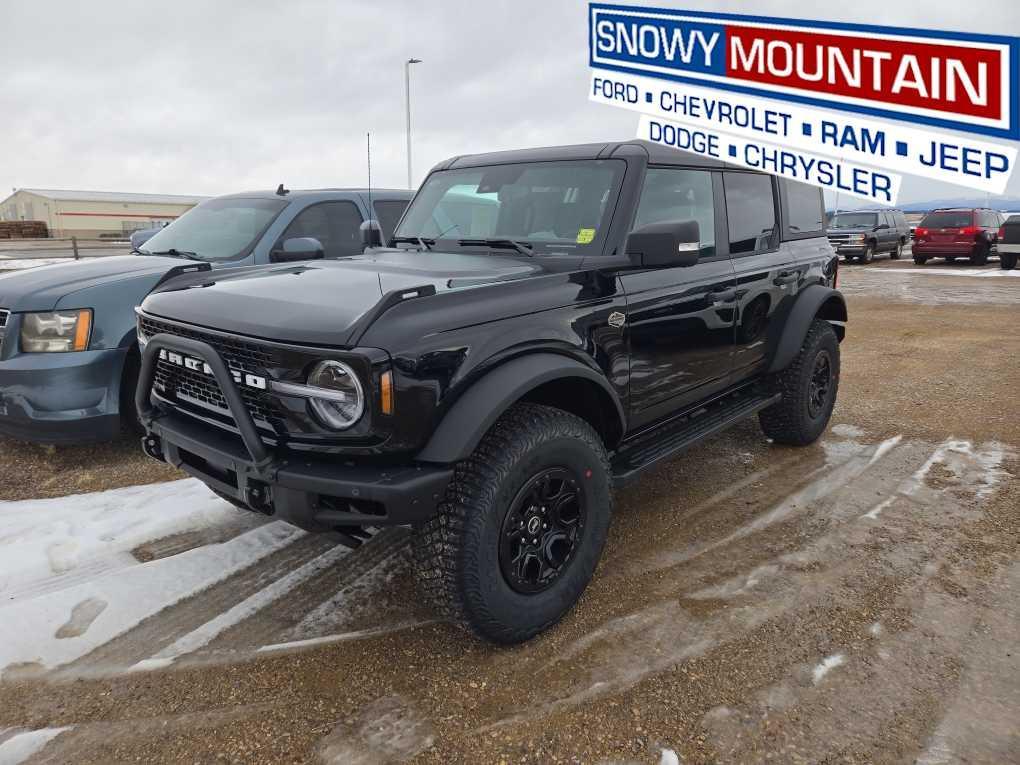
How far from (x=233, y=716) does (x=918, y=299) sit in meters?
14.5

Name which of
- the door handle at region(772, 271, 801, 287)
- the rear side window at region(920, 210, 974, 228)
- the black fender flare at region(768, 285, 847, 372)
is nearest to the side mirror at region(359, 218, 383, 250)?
the door handle at region(772, 271, 801, 287)

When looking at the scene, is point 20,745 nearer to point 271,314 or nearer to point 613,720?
point 271,314

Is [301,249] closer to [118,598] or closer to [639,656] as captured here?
[118,598]

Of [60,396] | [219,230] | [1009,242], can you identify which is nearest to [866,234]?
[1009,242]

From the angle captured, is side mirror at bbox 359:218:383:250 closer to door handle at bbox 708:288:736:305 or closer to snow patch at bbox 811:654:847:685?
door handle at bbox 708:288:736:305

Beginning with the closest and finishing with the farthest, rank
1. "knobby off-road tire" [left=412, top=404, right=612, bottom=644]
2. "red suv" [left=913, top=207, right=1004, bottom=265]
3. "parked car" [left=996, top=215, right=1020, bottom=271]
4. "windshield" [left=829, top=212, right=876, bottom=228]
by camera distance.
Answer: "knobby off-road tire" [left=412, top=404, right=612, bottom=644] < "parked car" [left=996, top=215, right=1020, bottom=271] < "red suv" [left=913, top=207, right=1004, bottom=265] < "windshield" [left=829, top=212, right=876, bottom=228]

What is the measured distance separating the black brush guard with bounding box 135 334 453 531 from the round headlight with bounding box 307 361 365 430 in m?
0.16

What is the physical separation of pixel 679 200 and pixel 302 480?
2.43 meters

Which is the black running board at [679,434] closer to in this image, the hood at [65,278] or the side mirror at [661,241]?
the side mirror at [661,241]

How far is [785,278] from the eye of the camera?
14.6 feet

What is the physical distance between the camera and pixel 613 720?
Result: 2.29 m

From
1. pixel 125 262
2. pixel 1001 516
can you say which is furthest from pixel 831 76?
pixel 125 262

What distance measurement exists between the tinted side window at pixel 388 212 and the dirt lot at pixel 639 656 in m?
3.05

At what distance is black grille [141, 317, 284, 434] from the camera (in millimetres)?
2404
